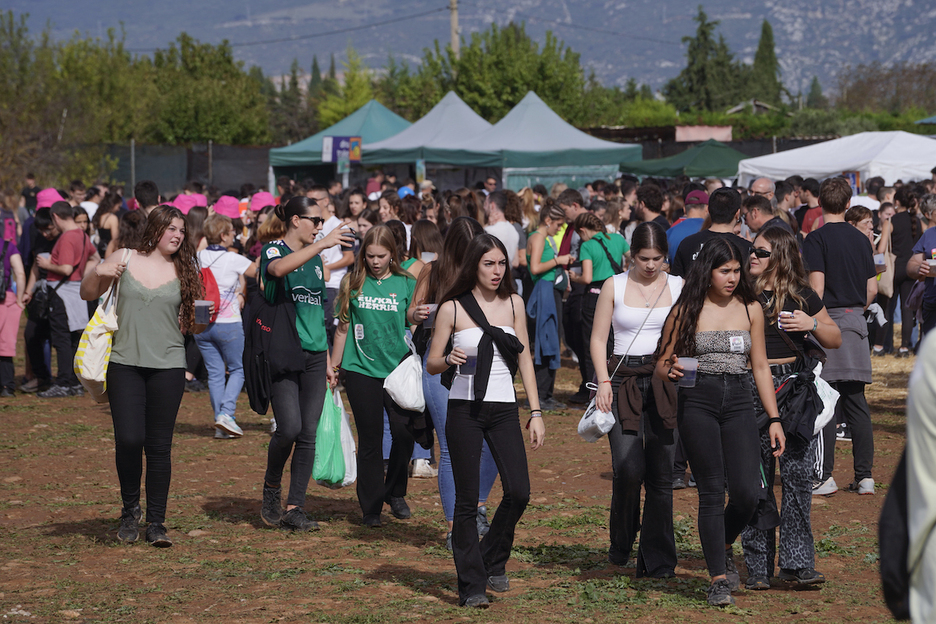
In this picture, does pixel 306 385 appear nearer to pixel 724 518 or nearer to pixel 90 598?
pixel 90 598

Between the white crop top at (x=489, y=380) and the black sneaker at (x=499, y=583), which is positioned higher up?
the white crop top at (x=489, y=380)

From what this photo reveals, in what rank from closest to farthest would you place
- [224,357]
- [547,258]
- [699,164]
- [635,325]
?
[635,325], [224,357], [547,258], [699,164]

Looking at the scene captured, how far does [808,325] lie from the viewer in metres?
5.53

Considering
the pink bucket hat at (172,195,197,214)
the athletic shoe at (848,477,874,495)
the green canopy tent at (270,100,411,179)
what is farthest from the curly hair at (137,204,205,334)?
the green canopy tent at (270,100,411,179)

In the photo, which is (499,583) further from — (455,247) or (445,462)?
(455,247)

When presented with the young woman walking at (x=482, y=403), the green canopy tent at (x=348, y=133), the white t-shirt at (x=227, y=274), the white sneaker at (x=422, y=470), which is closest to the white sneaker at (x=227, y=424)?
the white t-shirt at (x=227, y=274)

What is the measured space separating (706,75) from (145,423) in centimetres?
9574

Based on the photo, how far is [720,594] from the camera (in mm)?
5027

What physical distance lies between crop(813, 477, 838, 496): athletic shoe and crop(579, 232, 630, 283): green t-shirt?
11.3ft

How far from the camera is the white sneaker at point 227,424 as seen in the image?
974cm

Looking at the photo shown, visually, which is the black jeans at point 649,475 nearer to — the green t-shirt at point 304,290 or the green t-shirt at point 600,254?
the green t-shirt at point 304,290

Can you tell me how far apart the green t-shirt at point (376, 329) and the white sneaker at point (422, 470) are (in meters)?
2.03

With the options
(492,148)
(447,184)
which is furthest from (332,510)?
(447,184)

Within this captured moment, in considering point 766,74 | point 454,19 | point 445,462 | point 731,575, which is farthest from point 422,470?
point 766,74
